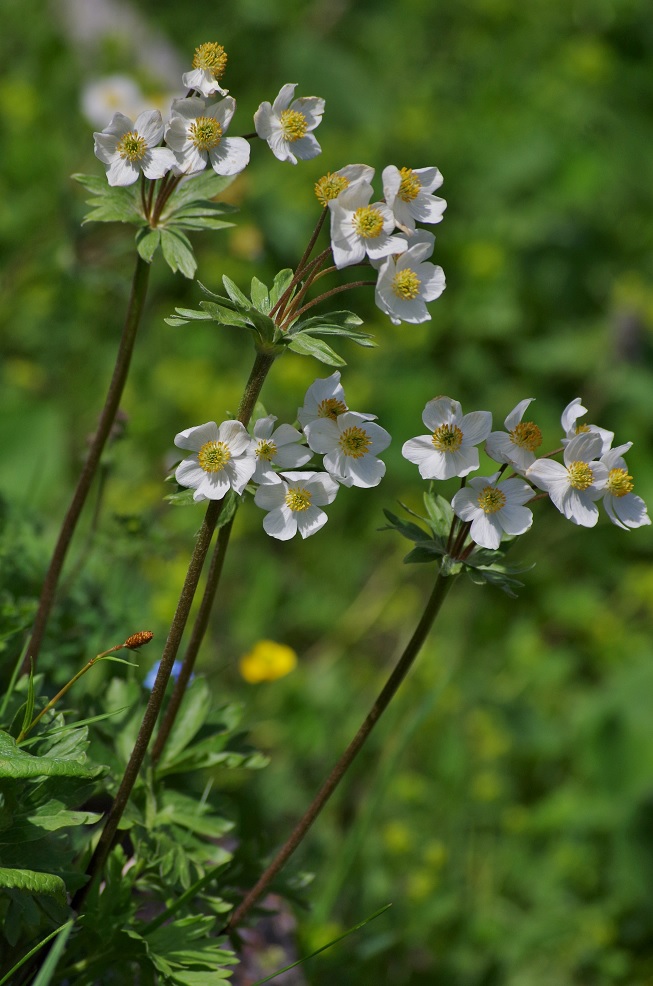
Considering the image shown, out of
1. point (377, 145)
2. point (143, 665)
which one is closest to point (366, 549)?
point (143, 665)

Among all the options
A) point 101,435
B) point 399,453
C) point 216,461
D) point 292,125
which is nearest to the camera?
point 216,461

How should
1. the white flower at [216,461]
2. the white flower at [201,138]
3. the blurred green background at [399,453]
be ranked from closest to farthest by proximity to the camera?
the white flower at [216,461] < the white flower at [201,138] < the blurred green background at [399,453]

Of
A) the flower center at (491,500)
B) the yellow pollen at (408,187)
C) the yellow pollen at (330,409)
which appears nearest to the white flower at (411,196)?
the yellow pollen at (408,187)

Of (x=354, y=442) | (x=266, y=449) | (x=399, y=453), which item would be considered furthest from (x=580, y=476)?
(x=399, y=453)

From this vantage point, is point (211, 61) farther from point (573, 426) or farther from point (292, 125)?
point (573, 426)

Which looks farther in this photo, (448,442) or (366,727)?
(366,727)

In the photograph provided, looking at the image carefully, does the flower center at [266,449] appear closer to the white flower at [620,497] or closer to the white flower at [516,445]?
the white flower at [516,445]
